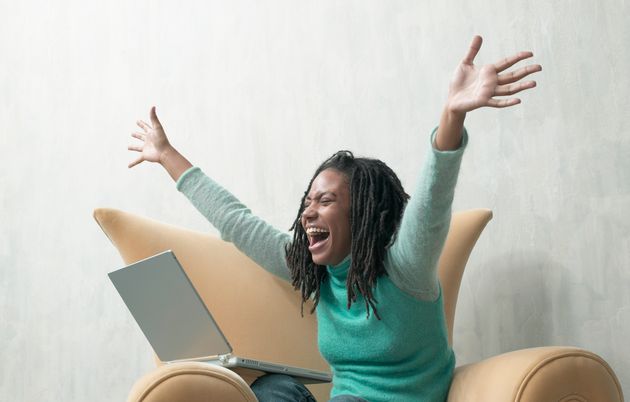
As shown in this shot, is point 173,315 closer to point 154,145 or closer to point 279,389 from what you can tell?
point 279,389

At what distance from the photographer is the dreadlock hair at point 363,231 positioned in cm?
146

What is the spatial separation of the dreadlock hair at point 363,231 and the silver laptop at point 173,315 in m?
0.20

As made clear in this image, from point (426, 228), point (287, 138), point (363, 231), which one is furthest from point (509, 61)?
point (287, 138)

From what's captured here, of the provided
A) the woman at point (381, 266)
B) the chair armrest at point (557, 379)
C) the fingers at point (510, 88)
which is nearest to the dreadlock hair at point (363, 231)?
the woman at point (381, 266)

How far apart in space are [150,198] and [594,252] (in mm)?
1336

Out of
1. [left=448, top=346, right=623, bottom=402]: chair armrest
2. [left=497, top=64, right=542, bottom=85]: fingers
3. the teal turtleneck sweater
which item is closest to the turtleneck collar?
the teal turtleneck sweater

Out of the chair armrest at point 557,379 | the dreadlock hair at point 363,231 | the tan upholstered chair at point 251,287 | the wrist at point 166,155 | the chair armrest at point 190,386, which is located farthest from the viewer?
the wrist at point 166,155

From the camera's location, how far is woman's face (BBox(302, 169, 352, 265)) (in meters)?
1.52

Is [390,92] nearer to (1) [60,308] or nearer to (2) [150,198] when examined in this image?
(2) [150,198]

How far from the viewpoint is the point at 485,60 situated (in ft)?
6.42

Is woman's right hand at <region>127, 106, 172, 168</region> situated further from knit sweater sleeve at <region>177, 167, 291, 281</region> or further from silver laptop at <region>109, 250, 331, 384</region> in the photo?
silver laptop at <region>109, 250, 331, 384</region>

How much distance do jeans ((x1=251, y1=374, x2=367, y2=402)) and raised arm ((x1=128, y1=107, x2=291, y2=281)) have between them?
0.28m

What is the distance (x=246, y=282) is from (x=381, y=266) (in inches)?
14.7

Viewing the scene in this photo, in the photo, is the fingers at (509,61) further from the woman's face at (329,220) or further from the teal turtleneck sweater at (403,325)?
the woman's face at (329,220)
